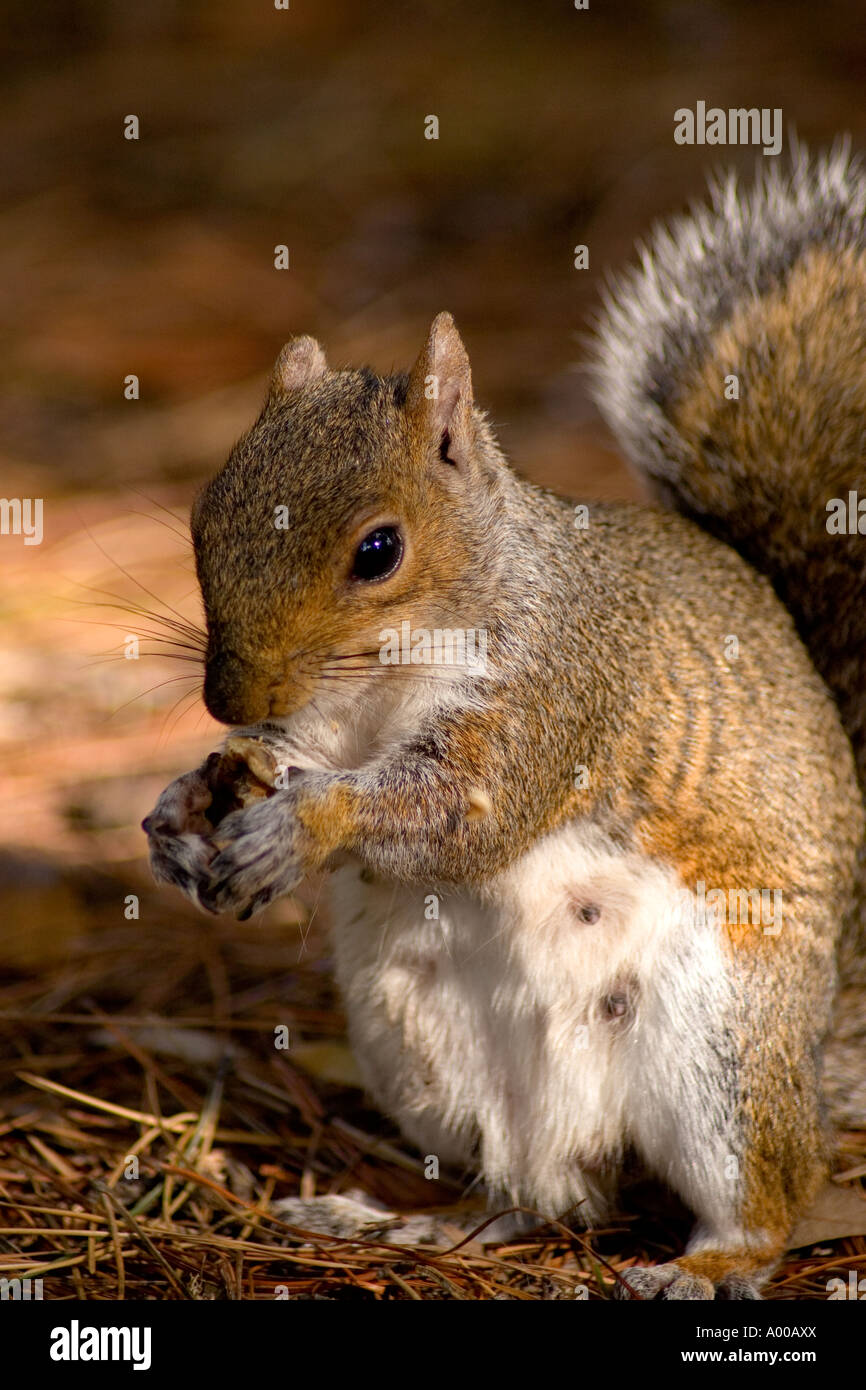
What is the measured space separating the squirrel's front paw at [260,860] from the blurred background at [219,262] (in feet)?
2.86

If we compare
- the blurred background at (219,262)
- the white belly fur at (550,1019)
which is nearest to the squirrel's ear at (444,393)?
the white belly fur at (550,1019)

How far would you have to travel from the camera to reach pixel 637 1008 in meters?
1.80

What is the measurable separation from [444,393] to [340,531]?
0.88 ft

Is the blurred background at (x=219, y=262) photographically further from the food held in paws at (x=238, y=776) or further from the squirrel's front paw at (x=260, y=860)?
the squirrel's front paw at (x=260, y=860)

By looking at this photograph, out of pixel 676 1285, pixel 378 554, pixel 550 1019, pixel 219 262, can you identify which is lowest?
pixel 676 1285

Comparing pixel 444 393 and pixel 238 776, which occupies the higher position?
pixel 444 393

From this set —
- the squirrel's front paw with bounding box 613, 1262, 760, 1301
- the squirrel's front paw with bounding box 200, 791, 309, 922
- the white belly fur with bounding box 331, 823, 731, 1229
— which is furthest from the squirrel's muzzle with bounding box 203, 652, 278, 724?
the squirrel's front paw with bounding box 613, 1262, 760, 1301

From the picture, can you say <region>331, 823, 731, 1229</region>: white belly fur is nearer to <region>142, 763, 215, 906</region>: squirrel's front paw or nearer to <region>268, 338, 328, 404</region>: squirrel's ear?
<region>142, 763, 215, 906</region>: squirrel's front paw

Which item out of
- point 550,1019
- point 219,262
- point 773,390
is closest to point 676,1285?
point 550,1019

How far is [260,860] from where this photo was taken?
1610 mm

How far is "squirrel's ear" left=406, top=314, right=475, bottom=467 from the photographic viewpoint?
5.55 feet

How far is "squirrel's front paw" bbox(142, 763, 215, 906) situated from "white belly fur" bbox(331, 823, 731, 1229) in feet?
0.79

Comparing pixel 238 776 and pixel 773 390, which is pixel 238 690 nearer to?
pixel 238 776

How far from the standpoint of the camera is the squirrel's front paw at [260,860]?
5.28 ft
